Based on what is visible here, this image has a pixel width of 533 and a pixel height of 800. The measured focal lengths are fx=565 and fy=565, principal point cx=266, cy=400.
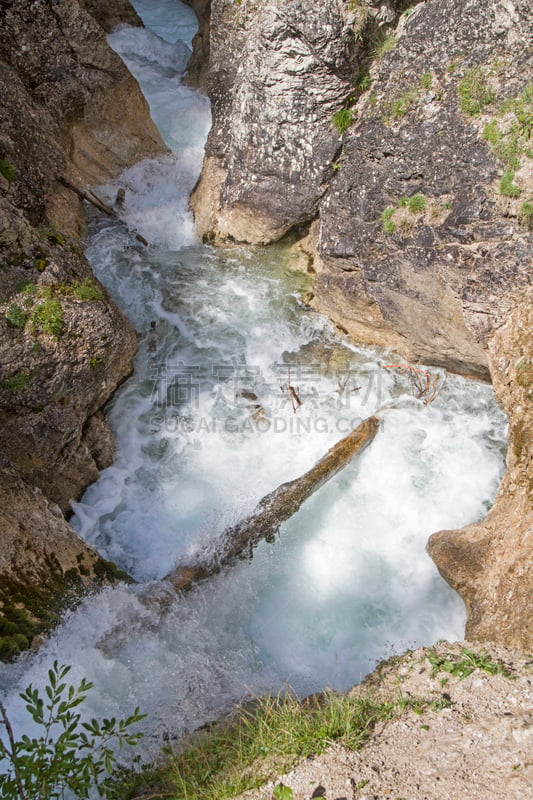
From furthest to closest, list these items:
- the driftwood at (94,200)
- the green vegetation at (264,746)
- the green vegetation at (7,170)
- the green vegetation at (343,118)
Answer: the driftwood at (94,200) < the green vegetation at (343,118) < the green vegetation at (7,170) < the green vegetation at (264,746)

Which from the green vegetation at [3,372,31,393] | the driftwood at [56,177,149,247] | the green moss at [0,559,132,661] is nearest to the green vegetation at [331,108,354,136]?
the driftwood at [56,177,149,247]

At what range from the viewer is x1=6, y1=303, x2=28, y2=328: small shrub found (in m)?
7.02

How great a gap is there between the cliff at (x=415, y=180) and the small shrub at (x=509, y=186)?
0.07 feet

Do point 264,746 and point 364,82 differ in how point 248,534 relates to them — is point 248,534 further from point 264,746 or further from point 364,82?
point 364,82

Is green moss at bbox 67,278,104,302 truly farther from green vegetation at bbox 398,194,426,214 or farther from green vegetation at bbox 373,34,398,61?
green vegetation at bbox 373,34,398,61

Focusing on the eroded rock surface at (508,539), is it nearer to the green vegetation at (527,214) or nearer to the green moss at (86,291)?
the green vegetation at (527,214)

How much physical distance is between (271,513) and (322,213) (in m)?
5.23

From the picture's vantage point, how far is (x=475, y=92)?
25.8 feet

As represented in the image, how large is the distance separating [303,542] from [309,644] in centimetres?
128

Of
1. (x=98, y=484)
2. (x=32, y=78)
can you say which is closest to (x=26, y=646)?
(x=98, y=484)

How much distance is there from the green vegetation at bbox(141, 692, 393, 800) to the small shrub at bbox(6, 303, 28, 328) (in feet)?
16.9

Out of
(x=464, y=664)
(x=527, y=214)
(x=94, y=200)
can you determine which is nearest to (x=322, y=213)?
(x=527, y=214)

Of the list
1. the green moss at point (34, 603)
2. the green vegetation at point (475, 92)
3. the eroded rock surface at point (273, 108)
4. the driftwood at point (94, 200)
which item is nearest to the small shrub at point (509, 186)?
the green vegetation at point (475, 92)

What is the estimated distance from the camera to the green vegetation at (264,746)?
4363mm
